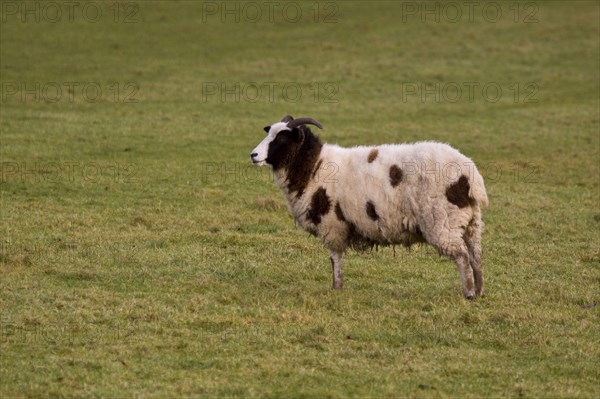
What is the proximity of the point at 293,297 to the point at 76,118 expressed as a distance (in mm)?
18765

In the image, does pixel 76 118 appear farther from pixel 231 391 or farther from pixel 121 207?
pixel 231 391

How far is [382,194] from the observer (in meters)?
13.9

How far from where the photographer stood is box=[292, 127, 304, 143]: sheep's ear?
14867 mm

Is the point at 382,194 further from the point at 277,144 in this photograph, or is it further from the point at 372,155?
the point at 277,144

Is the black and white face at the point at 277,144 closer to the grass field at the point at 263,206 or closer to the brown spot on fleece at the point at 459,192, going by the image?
the grass field at the point at 263,206

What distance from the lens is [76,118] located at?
30547 millimetres

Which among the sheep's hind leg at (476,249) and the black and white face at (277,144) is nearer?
the sheep's hind leg at (476,249)

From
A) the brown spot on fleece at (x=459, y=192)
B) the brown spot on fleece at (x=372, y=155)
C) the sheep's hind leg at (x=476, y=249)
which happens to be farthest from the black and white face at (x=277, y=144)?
the sheep's hind leg at (x=476, y=249)

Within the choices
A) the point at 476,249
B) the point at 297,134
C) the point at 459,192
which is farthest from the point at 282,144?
the point at 476,249

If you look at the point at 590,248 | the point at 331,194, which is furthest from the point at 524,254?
the point at 331,194

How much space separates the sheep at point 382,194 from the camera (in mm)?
13539

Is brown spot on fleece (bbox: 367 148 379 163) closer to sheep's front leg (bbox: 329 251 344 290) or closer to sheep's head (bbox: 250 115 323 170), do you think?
sheep's head (bbox: 250 115 323 170)

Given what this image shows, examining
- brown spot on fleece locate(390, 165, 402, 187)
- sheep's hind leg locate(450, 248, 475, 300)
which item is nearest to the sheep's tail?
sheep's hind leg locate(450, 248, 475, 300)

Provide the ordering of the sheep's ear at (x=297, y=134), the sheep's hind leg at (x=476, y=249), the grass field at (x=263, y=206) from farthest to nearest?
1. the sheep's ear at (x=297, y=134)
2. the sheep's hind leg at (x=476, y=249)
3. the grass field at (x=263, y=206)
